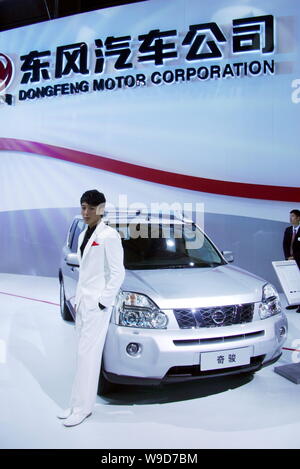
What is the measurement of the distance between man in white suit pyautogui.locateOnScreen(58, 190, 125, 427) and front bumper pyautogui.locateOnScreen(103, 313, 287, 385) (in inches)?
4.5

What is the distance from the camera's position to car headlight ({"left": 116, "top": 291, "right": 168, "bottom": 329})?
104 inches

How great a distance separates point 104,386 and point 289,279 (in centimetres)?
179

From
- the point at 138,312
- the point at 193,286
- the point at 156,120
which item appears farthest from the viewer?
the point at 156,120

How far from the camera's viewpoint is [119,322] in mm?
2633

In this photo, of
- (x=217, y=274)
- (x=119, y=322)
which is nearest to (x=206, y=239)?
(x=217, y=274)

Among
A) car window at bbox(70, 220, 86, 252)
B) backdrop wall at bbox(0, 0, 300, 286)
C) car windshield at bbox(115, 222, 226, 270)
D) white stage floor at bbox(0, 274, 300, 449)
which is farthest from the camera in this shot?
backdrop wall at bbox(0, 0, 300, 286)

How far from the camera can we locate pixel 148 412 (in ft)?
8.72

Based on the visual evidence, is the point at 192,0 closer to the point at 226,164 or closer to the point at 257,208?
the point at 226,164

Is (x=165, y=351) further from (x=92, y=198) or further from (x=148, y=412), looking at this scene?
(x=92, y=198)

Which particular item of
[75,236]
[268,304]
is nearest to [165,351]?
[268,304]

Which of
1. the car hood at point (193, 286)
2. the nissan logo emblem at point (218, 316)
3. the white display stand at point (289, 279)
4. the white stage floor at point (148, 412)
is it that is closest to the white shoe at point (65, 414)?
the white stage floor at point (148, 412)

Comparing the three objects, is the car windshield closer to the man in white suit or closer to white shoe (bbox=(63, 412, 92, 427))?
the man in white suit

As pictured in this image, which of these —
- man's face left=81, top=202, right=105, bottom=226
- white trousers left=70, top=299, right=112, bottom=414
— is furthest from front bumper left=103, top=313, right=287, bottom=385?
man's face left=81, top=202, right=105, bottom=226
